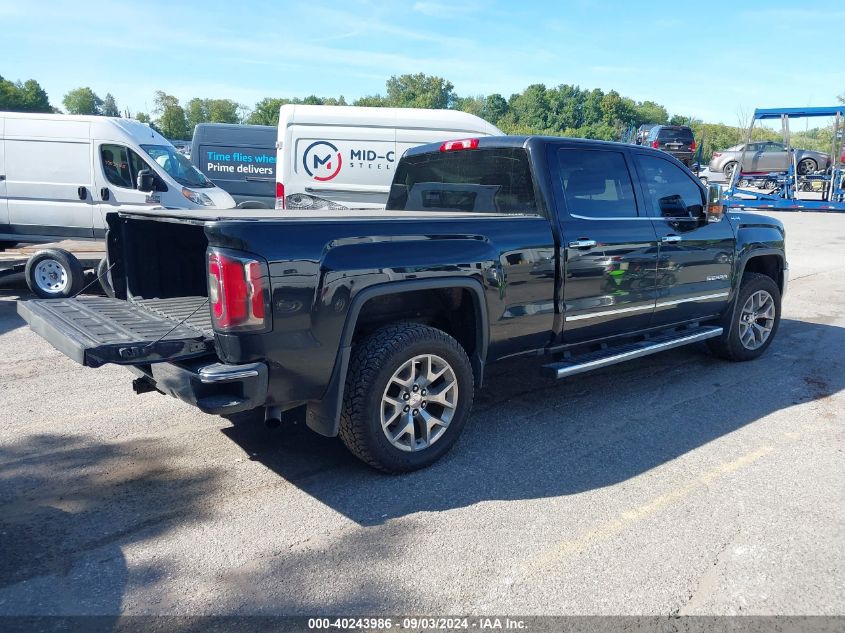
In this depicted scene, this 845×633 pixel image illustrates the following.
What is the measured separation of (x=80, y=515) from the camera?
333cm

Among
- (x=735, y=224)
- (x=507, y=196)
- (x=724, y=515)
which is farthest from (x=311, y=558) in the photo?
(x=735, y=224)

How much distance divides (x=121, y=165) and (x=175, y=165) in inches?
35.8

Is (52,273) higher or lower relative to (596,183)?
lower

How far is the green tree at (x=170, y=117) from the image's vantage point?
82.9 metres

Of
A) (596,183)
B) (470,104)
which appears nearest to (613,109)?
(470,104)

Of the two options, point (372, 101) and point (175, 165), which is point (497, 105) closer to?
point (372, 101)

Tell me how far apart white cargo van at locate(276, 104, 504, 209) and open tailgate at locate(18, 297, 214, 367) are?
24.0 feet

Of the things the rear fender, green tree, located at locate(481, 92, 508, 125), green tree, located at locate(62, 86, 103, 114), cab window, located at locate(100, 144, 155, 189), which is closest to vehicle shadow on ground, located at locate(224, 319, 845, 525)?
the rear fender

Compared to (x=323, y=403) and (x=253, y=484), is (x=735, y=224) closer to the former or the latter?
(x=323, y=403)

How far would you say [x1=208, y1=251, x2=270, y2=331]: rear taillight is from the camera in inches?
122

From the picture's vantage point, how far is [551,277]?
171 inches

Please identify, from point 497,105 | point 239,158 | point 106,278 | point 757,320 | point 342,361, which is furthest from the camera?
point 497,105

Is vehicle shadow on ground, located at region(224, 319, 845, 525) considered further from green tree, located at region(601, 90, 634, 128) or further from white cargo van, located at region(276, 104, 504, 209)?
green tree, located at region(601, 90, 634, 128)

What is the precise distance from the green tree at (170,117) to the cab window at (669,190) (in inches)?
3269
